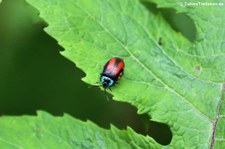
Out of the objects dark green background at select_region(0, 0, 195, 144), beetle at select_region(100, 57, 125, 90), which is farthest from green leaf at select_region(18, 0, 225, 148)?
dark green background at select_region(0, 0, 195, 144)

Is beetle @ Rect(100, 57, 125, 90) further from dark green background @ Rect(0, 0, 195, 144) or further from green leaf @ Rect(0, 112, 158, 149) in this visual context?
dark green background @ Rect(0, 0, 195, 144)

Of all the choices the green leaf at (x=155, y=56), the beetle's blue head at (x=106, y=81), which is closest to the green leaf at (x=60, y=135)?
the green leaf at (x=155, y=56)

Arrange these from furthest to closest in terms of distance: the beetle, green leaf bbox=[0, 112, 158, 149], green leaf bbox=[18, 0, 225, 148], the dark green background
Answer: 1. the dark green background
2. the beetle
3. green leaf bbox=[18, 0, 225, 148]
4. green leaf bbox=[0, 112, 158, 149]

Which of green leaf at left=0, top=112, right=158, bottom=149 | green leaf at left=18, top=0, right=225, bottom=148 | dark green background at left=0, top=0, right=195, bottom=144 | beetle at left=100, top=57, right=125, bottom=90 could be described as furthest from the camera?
dark green background at left=0, top=0, right=195, bottom=144

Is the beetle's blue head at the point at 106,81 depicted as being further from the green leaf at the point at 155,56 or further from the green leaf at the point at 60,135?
the green leaf at the point at 60,135

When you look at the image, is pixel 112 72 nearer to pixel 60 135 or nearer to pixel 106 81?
pixel 106 81

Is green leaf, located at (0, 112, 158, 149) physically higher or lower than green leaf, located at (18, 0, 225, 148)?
lower
